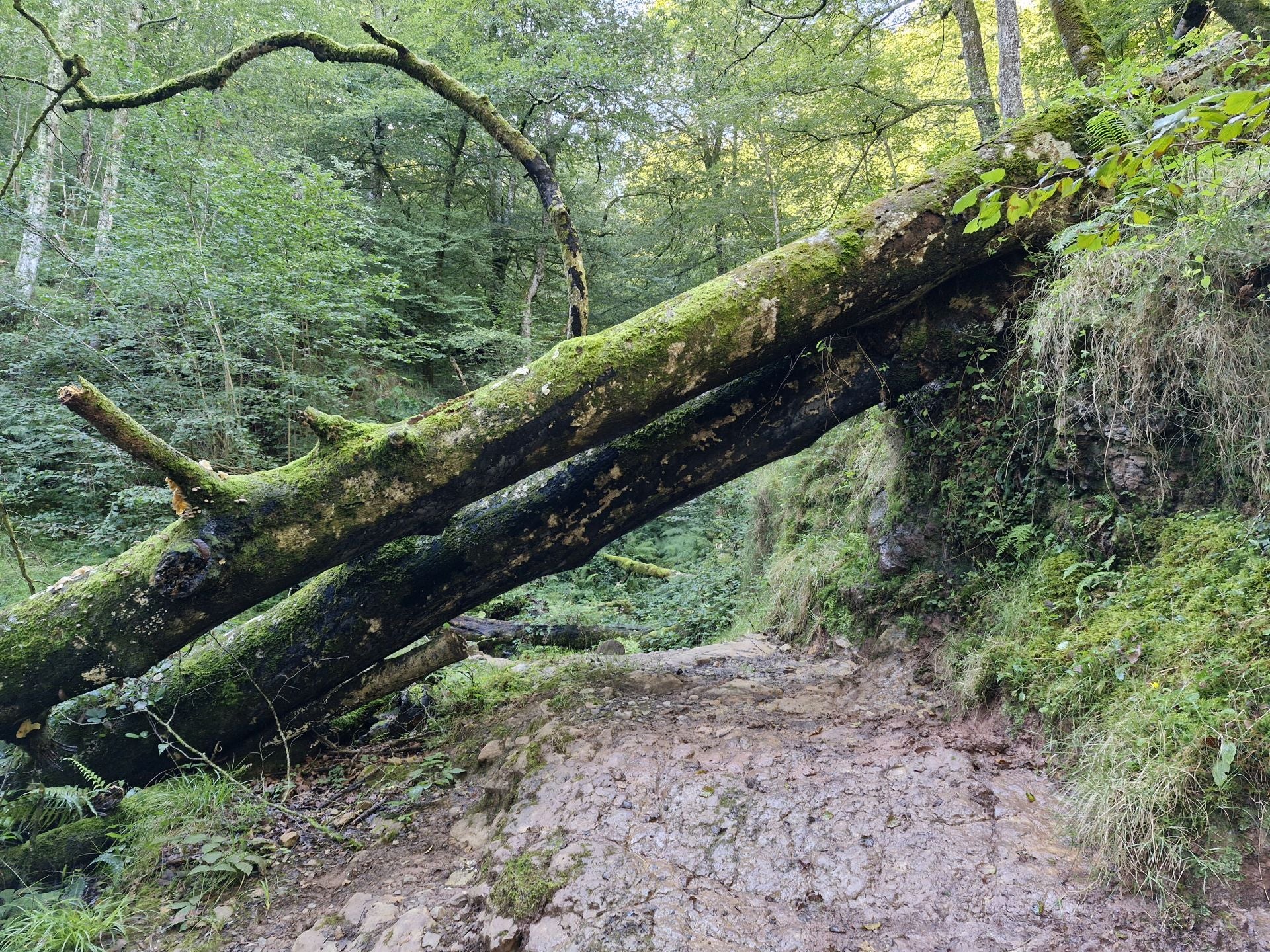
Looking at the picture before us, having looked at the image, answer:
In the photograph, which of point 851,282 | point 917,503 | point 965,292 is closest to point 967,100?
point 965,292

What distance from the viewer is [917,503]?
4453 millimetres

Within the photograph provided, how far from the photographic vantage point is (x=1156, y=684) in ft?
7.72

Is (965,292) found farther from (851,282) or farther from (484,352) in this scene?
(484,352)

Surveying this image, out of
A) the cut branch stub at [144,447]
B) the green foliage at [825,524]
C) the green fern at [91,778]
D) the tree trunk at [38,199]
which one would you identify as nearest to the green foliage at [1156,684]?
the green foliage at [825,524]

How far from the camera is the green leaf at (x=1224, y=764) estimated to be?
1.88 m

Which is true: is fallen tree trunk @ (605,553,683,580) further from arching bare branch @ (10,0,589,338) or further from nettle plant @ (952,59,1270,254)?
nettle plant @ (952,59,1270,254)

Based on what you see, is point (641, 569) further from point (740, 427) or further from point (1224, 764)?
point (1224, 764)

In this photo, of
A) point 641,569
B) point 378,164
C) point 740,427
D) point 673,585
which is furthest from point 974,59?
point 378,164

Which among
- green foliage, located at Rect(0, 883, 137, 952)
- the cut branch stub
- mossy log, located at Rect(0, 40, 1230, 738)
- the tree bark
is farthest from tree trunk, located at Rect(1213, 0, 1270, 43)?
the tree bark

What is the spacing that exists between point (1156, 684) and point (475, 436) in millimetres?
3427

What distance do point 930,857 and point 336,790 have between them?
3536mm

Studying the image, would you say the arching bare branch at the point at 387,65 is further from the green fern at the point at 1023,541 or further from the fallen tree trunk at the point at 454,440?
the green fern at the point at 1023,541

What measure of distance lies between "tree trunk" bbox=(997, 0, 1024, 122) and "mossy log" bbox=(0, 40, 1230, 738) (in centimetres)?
212

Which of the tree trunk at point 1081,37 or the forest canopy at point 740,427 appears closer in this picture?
the forest canopy at point 740,427
